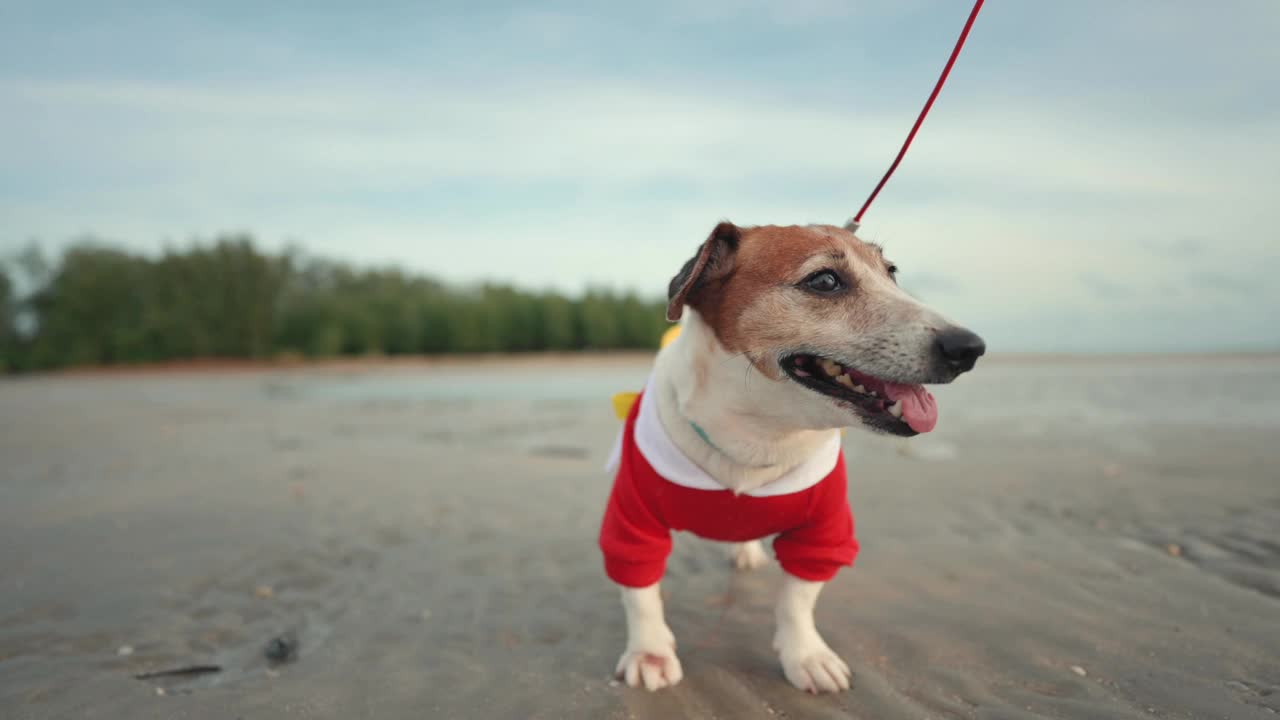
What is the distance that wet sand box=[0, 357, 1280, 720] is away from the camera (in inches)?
106

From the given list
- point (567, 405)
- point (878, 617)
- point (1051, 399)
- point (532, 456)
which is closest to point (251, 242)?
point (567, 405)

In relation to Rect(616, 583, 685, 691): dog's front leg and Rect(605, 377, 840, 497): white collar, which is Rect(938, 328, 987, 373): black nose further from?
Rect(616, 583, 685, 691): dog's front leg

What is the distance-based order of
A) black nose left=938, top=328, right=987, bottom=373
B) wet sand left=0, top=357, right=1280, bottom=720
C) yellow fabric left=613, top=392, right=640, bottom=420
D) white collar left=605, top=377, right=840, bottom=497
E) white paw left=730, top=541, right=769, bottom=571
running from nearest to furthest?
1. black nose left=938, top=328, right=987, bottom=373
2. wet sand left=0, top=357, right=1280, bottom=720
3. white collar left=605, top=377, right=840, bottom=497
4. yellow fabric left=613, top=392, right=640, bottom=420
5. white paw left=730, top=541, right=769, bottom=571

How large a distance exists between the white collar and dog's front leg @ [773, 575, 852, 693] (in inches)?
16.9

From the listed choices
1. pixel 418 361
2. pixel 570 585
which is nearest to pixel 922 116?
pixel 570 585

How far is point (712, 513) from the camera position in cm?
287

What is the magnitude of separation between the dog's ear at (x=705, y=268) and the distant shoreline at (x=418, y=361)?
77.5ft

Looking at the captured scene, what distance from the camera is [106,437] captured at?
8.81m

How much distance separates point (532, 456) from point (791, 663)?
511 centimetres

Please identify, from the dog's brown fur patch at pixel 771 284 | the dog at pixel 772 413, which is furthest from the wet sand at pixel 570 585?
the dog's brown fur patch at pixel 771 284

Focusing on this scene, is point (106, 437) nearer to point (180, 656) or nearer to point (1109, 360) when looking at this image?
point (180, 656)

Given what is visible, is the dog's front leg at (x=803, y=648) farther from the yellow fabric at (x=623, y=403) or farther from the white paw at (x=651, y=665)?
the yellow fabric at (x=623, y=403)

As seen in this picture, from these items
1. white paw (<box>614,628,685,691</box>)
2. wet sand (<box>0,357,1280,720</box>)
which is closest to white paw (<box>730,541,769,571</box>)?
wet sand (<box>0,357,1280,720</box>)

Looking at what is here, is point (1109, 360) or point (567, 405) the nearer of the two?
point (567, 405)
